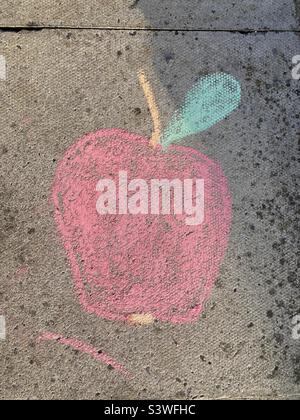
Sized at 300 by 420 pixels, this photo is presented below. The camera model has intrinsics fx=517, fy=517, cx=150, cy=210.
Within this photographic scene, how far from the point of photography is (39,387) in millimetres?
3006

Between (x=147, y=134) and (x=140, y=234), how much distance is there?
1.97ft

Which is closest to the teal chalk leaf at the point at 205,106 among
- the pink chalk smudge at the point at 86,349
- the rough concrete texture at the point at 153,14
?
the rough concrete texture at the point at 153,14

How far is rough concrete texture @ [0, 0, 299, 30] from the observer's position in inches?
122

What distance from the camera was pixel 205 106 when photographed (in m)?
3.12

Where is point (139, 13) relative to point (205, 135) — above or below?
above

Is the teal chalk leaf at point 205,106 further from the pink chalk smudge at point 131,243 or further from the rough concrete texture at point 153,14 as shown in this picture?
the rough concrete texture at point 153,14

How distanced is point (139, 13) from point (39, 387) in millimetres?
2301

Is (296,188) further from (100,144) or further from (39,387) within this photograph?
(39,387)

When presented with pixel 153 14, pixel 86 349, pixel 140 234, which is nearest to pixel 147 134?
pixel 140 234

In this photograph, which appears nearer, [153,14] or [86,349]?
[86,349]

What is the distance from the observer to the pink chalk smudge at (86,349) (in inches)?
118

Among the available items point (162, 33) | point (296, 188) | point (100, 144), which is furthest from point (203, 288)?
point (162, 33)

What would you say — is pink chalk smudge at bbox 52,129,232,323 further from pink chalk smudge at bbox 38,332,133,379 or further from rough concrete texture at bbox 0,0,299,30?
rough concrete texture at bbox 0,0,299,30

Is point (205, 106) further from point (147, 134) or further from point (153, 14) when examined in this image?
point (153, 14)
